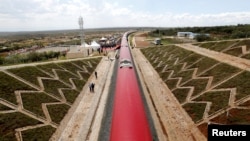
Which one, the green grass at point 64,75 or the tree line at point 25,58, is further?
the tree line at point 25,58

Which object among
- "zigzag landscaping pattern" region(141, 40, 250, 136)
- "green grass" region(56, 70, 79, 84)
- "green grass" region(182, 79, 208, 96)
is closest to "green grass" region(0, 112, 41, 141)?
"green grass" region(56, 70, 79, 84)

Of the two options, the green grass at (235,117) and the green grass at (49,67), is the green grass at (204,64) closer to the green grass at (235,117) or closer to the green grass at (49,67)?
the green grass at (235,117)

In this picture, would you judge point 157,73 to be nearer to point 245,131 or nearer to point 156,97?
point 156,97

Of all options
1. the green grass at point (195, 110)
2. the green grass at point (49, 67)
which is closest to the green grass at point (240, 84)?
the green grass at point (195, 110)

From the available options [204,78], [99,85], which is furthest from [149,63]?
[204,78]

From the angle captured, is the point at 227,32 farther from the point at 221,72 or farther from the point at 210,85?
the point at 210,85

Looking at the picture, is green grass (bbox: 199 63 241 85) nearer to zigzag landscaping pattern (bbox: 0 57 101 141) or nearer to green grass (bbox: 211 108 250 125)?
green grass (bbox: 211 108 250 125)
